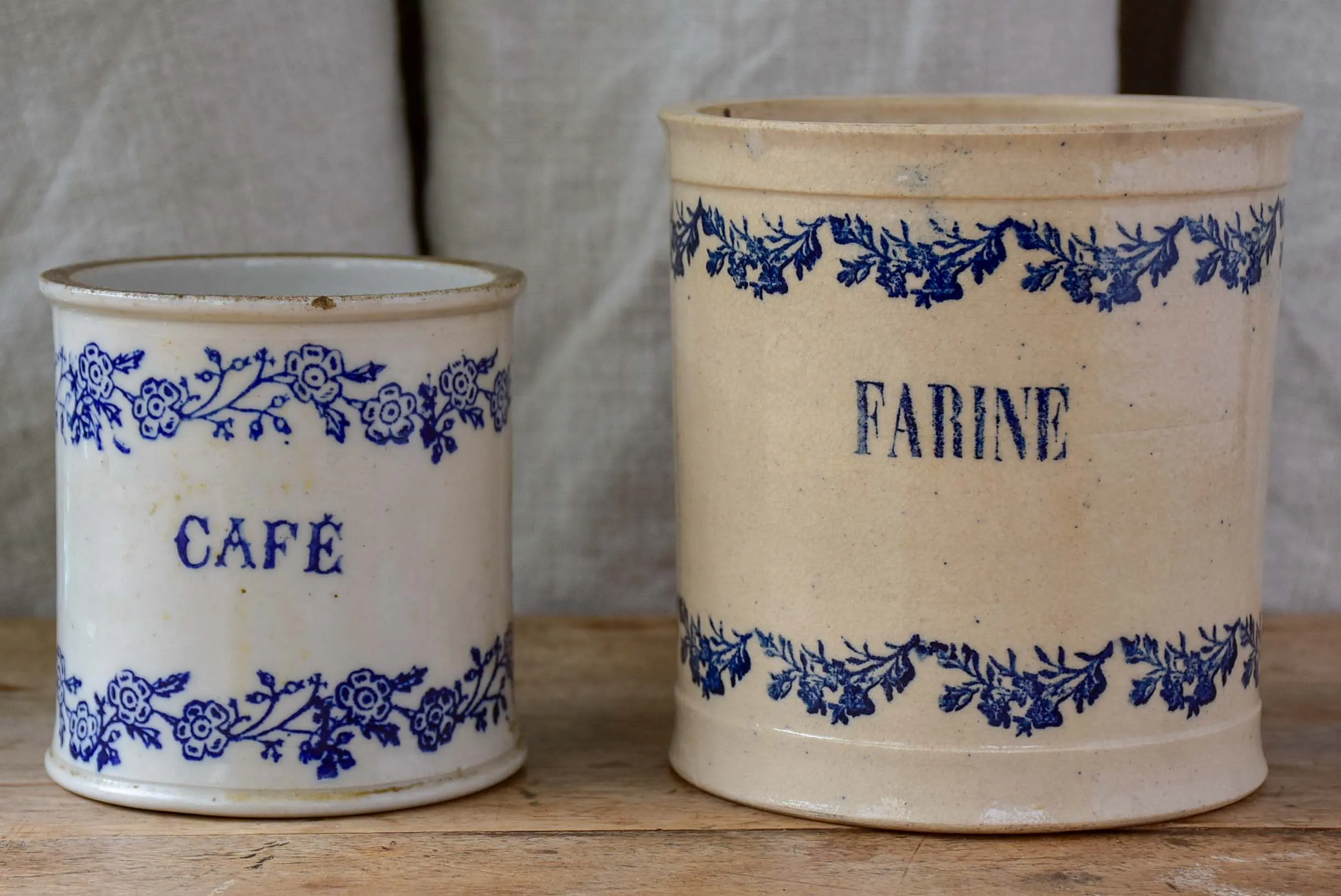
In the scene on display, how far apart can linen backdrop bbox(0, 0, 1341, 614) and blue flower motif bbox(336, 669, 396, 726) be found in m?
0.35

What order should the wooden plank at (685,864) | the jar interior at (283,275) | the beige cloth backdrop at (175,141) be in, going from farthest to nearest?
the beige cloth backdrop at (175,141) < the jar interior at (283,275) < the wooden plank at (685,864)

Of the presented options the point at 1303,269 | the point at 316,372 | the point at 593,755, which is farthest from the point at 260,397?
the point at 1303,269

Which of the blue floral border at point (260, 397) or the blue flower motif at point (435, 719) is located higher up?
the blue floral border at point (260, 397)

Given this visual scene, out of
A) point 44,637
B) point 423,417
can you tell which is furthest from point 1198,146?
point 44,637

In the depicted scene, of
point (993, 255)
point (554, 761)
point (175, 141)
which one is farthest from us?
point (175, 141)

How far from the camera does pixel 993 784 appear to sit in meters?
0.68

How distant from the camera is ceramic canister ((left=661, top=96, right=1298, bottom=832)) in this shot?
648mm

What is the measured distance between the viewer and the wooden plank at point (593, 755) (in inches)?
27.4

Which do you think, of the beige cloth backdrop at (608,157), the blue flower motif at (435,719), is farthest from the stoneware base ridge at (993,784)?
the beige cloth backdrop at (608,157)

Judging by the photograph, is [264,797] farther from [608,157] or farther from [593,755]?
[608,157]

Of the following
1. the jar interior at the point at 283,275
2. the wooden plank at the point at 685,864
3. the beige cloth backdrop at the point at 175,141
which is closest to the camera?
the wooden plank at the point at 685,864

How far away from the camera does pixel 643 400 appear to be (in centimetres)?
102

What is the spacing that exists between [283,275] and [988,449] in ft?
1.12

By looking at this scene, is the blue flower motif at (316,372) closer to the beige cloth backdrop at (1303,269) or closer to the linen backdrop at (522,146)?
the linen backdrop at (522,146)
